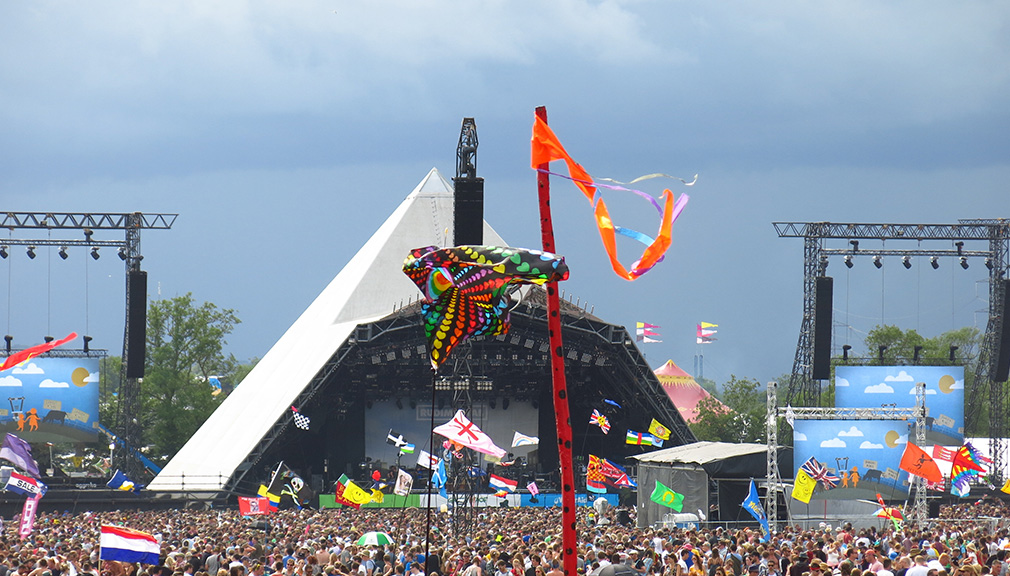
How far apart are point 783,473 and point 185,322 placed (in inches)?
1539

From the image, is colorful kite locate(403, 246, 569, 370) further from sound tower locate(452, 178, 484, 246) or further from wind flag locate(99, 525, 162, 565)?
sound tower locate(452, 178, 484, 246)

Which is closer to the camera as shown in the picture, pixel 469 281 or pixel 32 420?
pixel 469 281

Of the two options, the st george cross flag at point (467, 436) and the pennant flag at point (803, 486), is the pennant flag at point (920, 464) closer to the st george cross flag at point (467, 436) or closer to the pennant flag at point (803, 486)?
the pennant flag at point (803, 486)

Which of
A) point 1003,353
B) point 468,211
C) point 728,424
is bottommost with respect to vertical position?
point 728,424

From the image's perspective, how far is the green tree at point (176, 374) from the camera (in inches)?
2318

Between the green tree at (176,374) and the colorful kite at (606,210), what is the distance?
52470 mm

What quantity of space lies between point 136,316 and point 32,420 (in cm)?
641

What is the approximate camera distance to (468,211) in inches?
1086

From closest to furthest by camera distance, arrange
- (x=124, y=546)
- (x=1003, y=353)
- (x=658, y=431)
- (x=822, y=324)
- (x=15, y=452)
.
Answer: (x=124, y=546)
(x=15, y=452)
(x=658, y=431)
(x=822, y=324)
(x=1003, y=353)

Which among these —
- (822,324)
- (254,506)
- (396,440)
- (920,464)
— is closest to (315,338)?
(396,440)

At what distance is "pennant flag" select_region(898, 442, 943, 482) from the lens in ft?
90.3

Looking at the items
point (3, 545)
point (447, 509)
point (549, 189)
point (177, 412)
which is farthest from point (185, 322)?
point (549, 189)

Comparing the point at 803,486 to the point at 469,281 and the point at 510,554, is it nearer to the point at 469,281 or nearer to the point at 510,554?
the point at 510,554

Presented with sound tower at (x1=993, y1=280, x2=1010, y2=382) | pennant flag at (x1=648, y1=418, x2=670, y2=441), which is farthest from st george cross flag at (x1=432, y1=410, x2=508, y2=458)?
sound tower at (x1=993, y1=280, x2=1010, y2=382)
